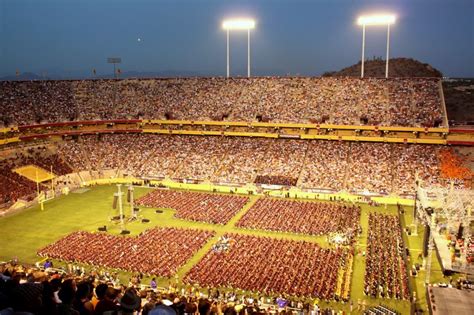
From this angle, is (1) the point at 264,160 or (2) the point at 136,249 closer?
(2) the point at 136,249

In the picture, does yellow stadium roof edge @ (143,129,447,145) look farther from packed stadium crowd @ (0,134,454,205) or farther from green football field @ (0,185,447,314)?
green football field @ (0,185,447,314)

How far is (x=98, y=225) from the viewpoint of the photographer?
36.3 meters

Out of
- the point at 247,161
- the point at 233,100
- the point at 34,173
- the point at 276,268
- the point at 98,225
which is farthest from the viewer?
the point at 233,100

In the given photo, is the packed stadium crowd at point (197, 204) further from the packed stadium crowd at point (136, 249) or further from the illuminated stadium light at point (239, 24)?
the illuminated stadium light at point (239, 24)

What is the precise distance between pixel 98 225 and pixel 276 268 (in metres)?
16.5

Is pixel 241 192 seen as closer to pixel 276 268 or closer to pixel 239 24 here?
pixel 276 268

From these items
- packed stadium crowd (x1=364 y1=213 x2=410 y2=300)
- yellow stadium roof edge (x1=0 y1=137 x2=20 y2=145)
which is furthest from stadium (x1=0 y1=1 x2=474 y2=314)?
yellow stadium roof edge (x1=0 y1=137 x2=20 y2=145)

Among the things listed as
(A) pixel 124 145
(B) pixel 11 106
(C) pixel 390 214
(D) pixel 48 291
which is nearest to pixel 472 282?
(C) pixel 390 214

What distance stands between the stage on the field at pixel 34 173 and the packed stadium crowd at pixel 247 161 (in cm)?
84

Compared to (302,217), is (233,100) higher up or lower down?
higher up

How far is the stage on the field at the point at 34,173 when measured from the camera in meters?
47.4

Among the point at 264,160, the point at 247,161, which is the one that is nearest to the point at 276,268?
the point at 264,160

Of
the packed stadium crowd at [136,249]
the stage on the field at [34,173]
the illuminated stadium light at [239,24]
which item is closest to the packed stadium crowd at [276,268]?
the packed stadium crowd at [136,249]

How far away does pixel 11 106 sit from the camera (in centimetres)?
5609
